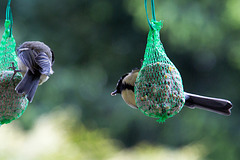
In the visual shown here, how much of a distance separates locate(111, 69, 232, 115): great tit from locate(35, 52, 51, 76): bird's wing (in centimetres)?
51

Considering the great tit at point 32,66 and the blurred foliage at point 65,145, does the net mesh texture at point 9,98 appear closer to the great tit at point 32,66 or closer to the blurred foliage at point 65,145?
the great tit at point 32,66

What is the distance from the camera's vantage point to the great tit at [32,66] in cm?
247

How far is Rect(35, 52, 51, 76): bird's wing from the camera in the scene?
268 cm

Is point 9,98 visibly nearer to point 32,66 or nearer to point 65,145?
point 32,66

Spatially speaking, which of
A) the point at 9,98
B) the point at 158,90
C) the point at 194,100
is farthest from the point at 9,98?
the point at 194,100

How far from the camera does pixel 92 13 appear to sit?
7625 millimetres

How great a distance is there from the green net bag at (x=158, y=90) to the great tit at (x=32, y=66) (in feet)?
2.04

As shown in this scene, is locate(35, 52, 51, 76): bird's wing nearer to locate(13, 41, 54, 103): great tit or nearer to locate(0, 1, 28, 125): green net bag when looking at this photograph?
locate(13, 41, 54, 103): great tit

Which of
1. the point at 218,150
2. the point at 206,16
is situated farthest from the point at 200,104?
the point at 218,150

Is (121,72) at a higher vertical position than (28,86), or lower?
lower

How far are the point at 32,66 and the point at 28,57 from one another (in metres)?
0.14

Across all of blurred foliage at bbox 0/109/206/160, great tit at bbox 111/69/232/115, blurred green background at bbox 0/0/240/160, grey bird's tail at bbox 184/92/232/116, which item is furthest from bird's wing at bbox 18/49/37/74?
blurred green background at bbox 0/0/240/160

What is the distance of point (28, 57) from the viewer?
278cm

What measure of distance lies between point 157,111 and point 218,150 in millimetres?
4650
